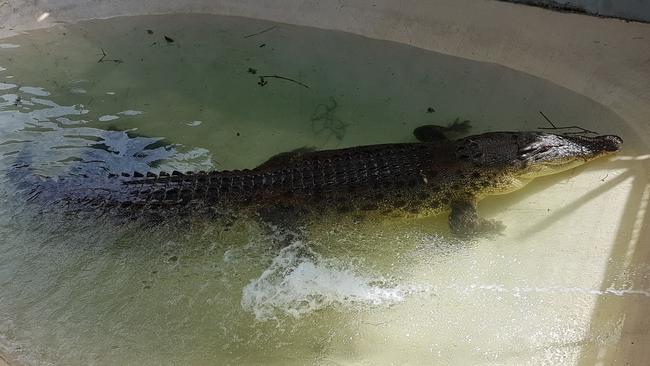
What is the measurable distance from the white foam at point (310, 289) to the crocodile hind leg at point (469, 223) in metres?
0.58

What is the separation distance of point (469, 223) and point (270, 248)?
1364mm

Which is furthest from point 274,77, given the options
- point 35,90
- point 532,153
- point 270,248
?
point 532,153

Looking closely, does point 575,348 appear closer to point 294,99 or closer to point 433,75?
point 433,75

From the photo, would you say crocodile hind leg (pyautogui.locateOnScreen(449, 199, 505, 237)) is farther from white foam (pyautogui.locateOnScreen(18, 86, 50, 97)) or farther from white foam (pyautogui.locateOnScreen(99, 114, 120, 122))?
white foam (pyautogui.locateOnScreen(18, 86, 50, 97))

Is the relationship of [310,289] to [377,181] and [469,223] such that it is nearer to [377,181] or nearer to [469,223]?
[377,181]

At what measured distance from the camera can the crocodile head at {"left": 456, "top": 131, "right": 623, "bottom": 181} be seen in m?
3.41

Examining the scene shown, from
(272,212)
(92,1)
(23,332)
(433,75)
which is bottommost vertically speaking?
(23,332)

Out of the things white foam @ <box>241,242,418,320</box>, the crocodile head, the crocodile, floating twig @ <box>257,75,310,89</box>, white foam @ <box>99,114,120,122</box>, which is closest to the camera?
white foam @ <box>241,242,418,320</box>

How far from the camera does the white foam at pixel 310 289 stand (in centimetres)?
290

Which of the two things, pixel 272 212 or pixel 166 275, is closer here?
pixel 166 275

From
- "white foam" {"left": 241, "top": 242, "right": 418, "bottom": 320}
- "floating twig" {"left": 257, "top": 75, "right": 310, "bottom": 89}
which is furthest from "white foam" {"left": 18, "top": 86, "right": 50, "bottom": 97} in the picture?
"white foam" {"left": 241, "top": 242, "right": 418, "bottom": 320}

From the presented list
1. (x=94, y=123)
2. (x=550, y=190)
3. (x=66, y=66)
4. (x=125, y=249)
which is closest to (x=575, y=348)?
(x=550, y=190)

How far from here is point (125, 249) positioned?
121 inches

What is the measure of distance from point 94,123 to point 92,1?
1.53 m
